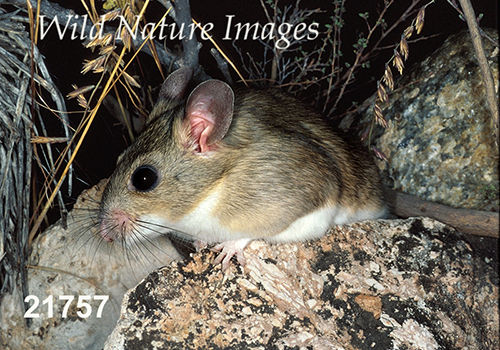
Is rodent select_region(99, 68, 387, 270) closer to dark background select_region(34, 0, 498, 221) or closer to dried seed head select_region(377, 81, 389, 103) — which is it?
dried seed head select_region(377, 81, 389, 103)

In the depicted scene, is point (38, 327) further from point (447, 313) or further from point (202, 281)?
point (447, 313)

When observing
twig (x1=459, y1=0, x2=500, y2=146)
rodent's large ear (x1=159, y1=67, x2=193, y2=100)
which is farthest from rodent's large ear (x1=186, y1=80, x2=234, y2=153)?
twig (x1=459, y1=0, x2=500, y2=146)

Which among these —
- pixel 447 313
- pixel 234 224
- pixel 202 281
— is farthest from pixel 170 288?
pixel 447 313

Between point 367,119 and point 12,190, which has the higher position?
point 367,119

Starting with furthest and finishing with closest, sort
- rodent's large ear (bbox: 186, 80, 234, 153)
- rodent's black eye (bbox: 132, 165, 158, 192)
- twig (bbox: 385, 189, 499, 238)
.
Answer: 1. twig (bbox: 385, 189, 499, 238)
2. rodent's black eye (bbox: 132, 165, 158, 192)
3. rodent's large ear (bbox: 186, 80, 234, 153)

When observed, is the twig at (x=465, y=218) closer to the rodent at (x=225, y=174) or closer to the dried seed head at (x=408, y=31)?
the rodent at (x=225, y=174)

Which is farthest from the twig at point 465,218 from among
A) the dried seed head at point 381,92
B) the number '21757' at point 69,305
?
the number '21757' at point 69,305

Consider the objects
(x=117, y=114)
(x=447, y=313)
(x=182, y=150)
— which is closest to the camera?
(x=182, y=150)

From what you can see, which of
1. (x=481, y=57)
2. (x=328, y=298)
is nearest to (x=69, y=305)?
(x=328, y=298)
